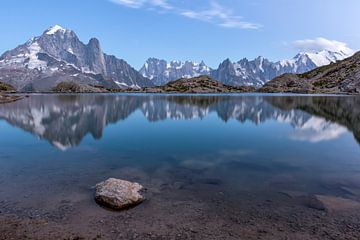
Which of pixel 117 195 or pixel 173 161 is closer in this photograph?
pixel 117 195

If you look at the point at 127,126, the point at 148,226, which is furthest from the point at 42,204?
the point at 127,126

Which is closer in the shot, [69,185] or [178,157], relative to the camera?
[69,185]

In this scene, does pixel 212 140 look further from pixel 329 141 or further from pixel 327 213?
pixel 327 213

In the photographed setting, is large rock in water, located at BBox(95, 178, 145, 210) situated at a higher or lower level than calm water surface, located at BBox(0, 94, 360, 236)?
higher

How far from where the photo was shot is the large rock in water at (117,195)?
83.0 ft

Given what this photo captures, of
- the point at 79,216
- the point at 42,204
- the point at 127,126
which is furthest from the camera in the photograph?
the point at 127,126

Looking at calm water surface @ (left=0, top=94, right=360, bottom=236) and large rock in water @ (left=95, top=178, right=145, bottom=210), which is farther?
calm water surface @ (left=0, top=94, right=360, bottom=236)

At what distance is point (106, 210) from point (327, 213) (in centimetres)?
1623

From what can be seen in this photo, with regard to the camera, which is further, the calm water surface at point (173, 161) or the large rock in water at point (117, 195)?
the calm water surface at point (173, 161)

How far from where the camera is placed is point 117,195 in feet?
84.6

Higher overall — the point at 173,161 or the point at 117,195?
the point at 117,195

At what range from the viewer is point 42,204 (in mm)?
25797

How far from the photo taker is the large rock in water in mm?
25284

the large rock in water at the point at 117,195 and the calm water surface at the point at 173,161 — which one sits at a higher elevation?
the large rock in water at the point at 117,195
